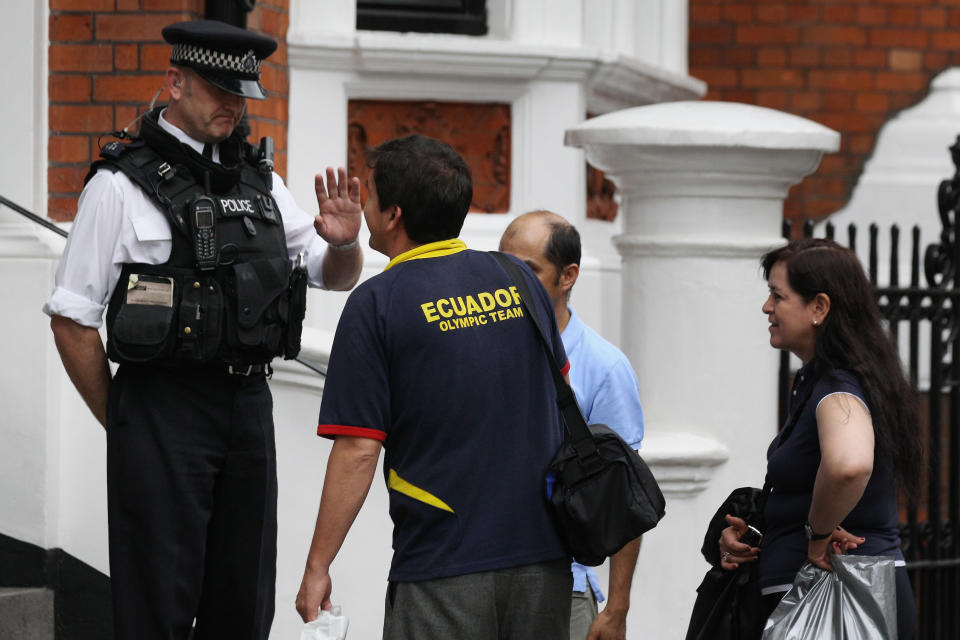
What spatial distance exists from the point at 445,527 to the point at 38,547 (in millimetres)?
2412

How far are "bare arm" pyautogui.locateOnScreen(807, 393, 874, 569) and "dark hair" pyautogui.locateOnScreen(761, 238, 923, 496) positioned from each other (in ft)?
0.24

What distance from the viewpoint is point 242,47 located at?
3.88 meters

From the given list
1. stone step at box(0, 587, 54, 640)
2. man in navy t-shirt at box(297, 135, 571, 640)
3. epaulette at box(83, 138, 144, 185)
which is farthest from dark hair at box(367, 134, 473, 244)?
stone step at box(0, 587, 54, 640)

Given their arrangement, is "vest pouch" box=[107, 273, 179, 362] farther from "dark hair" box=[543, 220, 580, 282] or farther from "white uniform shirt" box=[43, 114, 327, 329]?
"dark hair" box=[543, 220, 580, 282]

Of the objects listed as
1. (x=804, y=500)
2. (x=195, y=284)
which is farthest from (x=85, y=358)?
(x=804, y=500)

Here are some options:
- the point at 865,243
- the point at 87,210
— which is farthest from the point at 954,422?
the point at 87,210

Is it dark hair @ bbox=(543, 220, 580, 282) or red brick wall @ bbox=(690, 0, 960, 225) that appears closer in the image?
dark hair @ bbox=(543, 220, 580, 282)

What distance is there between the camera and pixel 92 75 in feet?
17.7

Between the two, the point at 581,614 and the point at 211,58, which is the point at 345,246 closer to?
the point at 211,58

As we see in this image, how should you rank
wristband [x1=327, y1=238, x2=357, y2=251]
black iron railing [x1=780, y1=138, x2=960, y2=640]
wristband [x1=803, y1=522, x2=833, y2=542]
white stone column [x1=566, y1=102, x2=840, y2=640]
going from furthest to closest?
black iron railing [x1=780, y1=138, x2=960, y2=640] < white stone column [x1=566, y1=102, x2=840, y2=640] < wristband [x1=327, y1=238, x2=357, y2=251] < wristband [x1=803, y1=522, x2=833, y2=542]

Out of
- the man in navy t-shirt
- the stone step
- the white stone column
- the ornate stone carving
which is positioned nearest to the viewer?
the man in navy t-shirt

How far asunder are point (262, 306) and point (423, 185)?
71 cm

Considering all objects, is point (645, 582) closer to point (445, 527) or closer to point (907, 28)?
point (445, 527)

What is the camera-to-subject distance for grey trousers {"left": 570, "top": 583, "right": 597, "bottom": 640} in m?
3.87
